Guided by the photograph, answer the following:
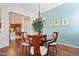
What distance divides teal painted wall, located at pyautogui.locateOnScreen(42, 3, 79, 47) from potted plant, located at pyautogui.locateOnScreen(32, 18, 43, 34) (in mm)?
89

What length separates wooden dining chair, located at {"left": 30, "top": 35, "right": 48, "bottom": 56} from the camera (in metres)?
2.06

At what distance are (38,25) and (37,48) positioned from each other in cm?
41

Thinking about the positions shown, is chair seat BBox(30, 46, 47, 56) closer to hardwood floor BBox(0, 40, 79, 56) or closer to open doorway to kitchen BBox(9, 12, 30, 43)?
hardwood floor BBox(0, 40, 79, 56)

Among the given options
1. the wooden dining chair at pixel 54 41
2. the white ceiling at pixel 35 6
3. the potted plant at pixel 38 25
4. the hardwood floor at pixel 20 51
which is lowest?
the hardwood floor at pixel 20 51

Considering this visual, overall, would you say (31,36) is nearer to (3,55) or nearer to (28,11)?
(28,11)

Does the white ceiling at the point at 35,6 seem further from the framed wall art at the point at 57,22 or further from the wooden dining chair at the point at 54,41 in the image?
the wooden dining chair at the point at 54,41

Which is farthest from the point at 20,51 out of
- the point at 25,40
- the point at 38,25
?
the point at 38,25

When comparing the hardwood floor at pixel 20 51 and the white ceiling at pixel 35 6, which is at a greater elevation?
the white ceiling at pixel 35 6

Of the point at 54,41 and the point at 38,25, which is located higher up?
Result: the point at 38,25

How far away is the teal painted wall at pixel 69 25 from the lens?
79.7 inches

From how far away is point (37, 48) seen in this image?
207 cm

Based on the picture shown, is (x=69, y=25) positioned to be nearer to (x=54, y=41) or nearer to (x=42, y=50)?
(x=54, y=41)

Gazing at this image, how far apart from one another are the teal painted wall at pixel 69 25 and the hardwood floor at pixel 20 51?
0.12 m

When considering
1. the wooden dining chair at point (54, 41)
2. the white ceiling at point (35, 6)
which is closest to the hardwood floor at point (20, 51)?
the wooden dining chair at point (54, 41)
